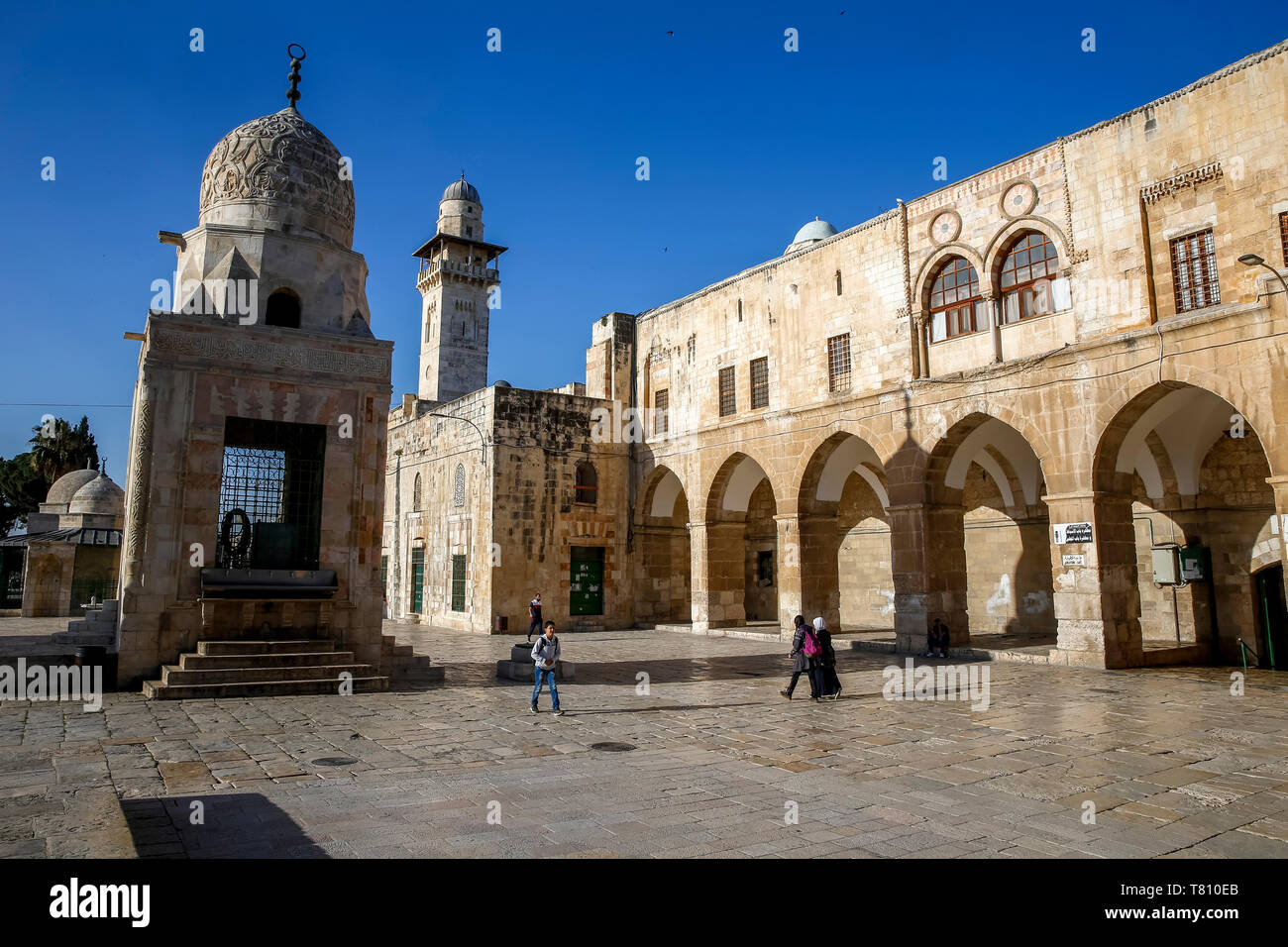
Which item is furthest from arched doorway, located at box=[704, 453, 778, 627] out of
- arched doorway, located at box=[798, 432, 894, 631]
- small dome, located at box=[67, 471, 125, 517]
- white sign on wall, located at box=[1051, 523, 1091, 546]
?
small dome, located at box=[67, 471, 125, 517]

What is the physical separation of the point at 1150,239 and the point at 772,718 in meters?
10.6

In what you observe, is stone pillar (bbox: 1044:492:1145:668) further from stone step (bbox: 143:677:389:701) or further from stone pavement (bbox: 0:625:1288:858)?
stone step (bbox: 143:677:389:701)

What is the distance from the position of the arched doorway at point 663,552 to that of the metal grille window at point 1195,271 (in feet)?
45.3

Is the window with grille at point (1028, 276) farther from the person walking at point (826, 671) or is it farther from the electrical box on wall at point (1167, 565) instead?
the person walking at point (826, 671)

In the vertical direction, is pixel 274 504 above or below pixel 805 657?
above

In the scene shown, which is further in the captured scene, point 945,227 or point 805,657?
point 945,227

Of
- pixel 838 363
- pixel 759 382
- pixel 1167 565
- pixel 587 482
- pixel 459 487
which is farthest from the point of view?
pixel 587 482

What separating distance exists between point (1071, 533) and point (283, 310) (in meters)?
13.9

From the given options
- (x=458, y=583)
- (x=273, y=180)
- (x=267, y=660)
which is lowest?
(x=267, y=660)

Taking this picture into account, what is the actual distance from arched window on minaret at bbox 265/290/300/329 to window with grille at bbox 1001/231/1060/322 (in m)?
12.8

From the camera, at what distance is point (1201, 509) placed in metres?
15.8

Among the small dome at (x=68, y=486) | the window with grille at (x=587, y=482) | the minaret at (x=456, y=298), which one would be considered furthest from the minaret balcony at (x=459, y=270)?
the window with grille at (x=587, y=482)

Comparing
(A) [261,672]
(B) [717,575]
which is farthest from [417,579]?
(A) [261,672]

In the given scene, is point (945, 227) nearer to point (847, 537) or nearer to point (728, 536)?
point (728, 536)
